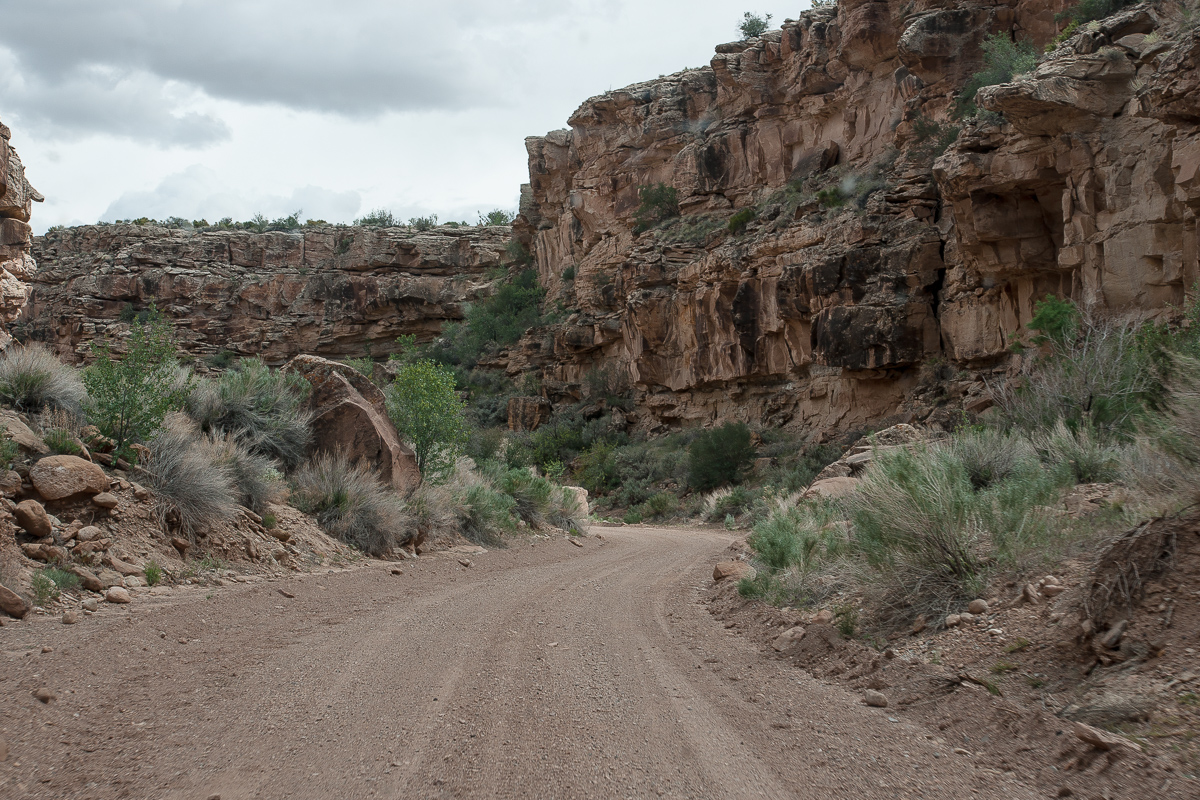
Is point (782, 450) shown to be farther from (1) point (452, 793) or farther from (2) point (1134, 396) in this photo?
(1) point (452, 793)

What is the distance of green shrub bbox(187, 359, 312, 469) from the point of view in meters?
11.4

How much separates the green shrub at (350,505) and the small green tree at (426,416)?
8.87 ft

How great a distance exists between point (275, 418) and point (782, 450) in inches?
925

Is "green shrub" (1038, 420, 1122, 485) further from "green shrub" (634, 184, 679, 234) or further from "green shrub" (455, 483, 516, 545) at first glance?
"green shrub" (634, 184, 679, 234)

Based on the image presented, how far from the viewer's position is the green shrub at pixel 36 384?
30.5 feet

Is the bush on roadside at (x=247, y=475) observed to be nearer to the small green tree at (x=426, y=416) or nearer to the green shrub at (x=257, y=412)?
the green shrub at (x=257, y=412)

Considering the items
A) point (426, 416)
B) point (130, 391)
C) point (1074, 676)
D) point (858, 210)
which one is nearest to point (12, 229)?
point (130, 391)

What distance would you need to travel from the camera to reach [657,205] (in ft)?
143

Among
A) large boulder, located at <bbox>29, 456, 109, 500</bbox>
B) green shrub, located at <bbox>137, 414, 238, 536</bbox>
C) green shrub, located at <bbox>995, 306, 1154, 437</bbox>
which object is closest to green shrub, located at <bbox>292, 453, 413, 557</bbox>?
green shrub, located at <bbox>137, 414, 238, 536</bbox>

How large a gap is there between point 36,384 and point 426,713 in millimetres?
8318

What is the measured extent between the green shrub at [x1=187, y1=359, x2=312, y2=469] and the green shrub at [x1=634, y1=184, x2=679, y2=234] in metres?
33.4

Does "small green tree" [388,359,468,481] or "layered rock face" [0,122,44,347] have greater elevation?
"layered rock face" [0,122,44,347]

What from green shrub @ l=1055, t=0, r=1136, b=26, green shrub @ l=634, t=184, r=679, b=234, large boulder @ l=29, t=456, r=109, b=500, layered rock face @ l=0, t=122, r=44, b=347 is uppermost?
green shrub @ l=634, t=184, r=679, b=234

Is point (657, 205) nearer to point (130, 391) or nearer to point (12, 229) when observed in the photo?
point (12, 229)
